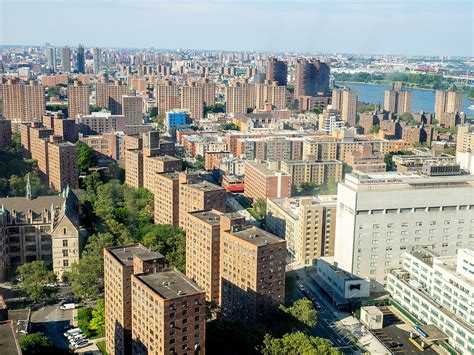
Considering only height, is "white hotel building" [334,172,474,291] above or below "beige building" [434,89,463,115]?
below

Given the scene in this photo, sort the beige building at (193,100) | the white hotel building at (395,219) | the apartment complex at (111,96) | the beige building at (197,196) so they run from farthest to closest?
the beige building at (193,100) → the apartment complex at (111,96) → the beige building at (197,196) → the white hotel building at (395,219)

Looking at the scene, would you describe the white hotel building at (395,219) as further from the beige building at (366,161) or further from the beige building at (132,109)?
the beige building at (132,109)

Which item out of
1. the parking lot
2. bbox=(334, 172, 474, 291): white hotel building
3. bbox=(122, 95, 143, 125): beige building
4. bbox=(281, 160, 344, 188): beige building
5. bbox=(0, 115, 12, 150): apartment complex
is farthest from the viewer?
bbox=(122, 95, 143, 125): beige building

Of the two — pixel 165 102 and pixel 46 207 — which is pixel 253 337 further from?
pixel 165 102

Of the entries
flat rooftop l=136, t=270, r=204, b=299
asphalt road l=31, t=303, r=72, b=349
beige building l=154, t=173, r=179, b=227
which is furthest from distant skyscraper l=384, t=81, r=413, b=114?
flat rooftop l=136, t=270, r=204, b=299

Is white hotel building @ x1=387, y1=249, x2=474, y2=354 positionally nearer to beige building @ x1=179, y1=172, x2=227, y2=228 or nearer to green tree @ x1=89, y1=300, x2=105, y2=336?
beige building @ x1=179, y1=172, x2=227, y2=228

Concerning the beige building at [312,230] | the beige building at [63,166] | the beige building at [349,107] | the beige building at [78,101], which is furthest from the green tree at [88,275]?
the beige building at [349,107]

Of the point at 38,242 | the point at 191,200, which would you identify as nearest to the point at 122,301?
the point at 38,242

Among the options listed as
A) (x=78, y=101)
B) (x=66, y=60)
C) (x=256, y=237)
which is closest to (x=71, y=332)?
(x=256, y=237)
